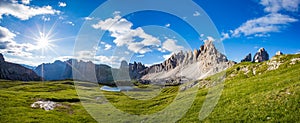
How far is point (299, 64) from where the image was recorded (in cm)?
4819

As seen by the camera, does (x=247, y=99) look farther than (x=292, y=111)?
Yes

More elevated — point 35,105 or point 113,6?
point 113,6

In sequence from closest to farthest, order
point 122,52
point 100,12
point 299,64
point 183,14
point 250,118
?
point 250,118 < point 100,12 < point 183,14 < point 122,52 < point 299,64

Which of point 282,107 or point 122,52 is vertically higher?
point 122,52

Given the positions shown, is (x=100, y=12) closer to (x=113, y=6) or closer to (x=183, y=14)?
(x=113, y=6)

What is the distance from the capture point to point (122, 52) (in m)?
43.0

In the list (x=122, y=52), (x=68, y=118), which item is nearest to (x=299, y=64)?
(x=122, y=52)

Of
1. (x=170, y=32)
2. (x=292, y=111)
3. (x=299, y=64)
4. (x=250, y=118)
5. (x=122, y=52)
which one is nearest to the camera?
(x=292, y=111)

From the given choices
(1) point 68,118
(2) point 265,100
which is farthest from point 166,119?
(1) point 68,118

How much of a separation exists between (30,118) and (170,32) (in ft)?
92.0

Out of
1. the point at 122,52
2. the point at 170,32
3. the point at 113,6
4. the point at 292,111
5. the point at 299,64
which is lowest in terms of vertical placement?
the point at 292,111

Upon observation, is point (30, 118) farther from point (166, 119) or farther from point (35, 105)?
point (166, 119)

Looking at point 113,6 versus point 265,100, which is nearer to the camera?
point 265,100

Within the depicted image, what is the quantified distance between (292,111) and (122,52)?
88.9 ft
